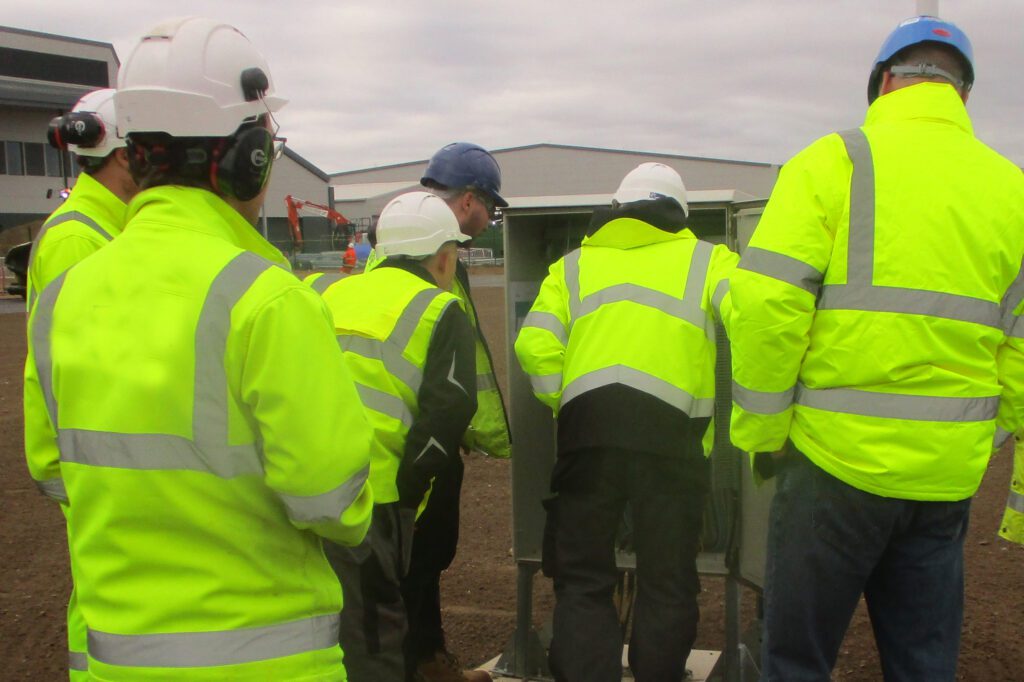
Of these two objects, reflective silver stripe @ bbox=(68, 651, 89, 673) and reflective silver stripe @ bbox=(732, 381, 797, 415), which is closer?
reflective silver stripe @ bbox=(68, 651, 89, 673)

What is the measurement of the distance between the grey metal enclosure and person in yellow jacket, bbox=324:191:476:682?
91 cm

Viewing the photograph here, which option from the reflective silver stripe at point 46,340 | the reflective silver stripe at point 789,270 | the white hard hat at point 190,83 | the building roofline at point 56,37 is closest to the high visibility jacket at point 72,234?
the reflective silver stripe at point 46,340

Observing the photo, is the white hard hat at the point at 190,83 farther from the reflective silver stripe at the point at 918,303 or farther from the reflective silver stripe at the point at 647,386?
the reflective silver stripe at the point at 647,386

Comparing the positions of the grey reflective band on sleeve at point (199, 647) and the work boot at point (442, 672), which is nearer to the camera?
the grey reflective band on sleeve at point (199, 647)

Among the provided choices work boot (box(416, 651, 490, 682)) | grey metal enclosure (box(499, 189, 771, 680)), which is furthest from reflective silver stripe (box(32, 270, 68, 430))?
work boot (box(416, 651, 490, 682))

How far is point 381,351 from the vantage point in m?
3.20

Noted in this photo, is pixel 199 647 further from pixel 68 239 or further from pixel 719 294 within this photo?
pixel 719 294

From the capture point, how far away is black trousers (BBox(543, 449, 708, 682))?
3.36m

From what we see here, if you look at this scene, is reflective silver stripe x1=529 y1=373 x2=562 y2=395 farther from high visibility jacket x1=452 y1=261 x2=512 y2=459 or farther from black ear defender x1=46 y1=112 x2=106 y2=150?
black ear defender x1=46 y1=112 x2=106 y2=150

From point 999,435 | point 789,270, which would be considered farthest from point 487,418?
point 999,435

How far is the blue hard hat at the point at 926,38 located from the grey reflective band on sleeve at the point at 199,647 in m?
2.14

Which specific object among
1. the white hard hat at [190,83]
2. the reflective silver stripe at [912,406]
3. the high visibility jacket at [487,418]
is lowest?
the high visibility jacket at [487,418]

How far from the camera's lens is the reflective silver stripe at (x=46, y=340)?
1.95 metres

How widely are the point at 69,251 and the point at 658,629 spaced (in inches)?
88.8
